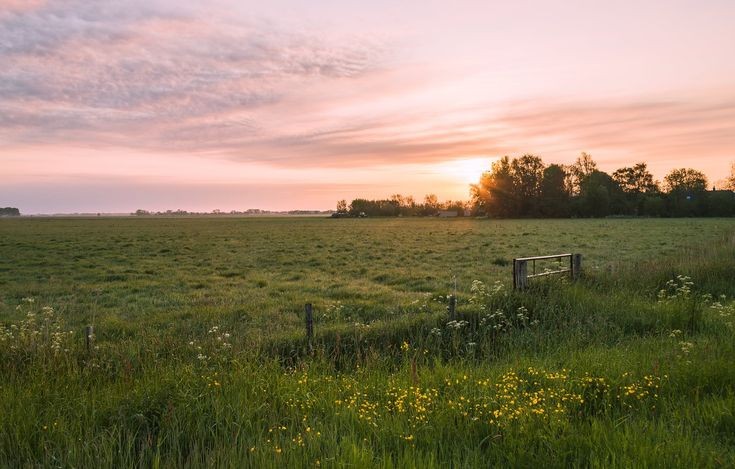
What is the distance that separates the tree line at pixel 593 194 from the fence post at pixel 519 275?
110 meters

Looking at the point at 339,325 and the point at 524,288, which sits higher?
the point at 524,288

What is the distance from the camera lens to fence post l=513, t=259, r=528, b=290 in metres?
12.5

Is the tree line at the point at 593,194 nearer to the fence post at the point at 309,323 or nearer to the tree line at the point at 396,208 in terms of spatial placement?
the tree line at the point at 396,208

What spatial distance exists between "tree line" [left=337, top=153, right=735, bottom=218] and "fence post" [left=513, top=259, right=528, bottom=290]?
362ft

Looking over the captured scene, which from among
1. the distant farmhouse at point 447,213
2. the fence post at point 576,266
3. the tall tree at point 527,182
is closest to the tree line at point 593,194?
the tall tree at point 527,182

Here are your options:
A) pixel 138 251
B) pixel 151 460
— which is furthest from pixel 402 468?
pixel 138 251

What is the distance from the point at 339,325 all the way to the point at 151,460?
23.2ft

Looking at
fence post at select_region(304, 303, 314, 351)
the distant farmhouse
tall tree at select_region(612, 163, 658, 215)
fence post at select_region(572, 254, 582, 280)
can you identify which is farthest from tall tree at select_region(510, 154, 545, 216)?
fence post at select_region(304, 303, 314, 351)

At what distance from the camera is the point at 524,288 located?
1250cm

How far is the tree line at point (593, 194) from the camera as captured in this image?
113375 mm

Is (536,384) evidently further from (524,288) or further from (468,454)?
(524,288)

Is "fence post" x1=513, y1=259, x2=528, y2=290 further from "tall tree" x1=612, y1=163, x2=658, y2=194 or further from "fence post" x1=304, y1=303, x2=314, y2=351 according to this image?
"tall tree" x1=612, y1=163, x2=658, y2=194

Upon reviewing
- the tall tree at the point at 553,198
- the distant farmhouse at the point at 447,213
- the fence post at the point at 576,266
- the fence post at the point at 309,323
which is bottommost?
the fence post at the point at 309,323

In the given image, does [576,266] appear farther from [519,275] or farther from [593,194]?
[593,194]
